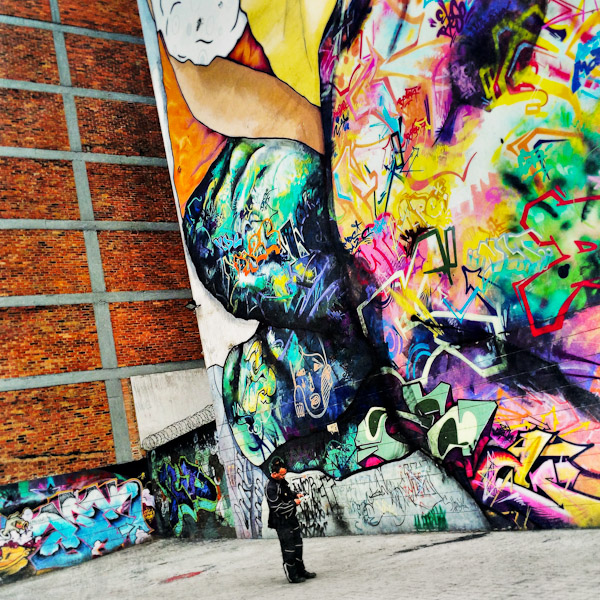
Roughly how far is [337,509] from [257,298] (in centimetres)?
454

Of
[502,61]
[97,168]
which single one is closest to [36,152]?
[97,168]

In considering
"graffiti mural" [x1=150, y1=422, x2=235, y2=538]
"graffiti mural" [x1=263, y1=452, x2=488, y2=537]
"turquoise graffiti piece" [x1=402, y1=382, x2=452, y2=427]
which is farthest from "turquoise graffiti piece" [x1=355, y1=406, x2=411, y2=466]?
"graffiti mural" [x1=150, y1=422, x2=235, y2=538]

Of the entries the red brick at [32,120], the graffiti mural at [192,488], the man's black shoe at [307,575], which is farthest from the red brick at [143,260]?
the man's black shoe at [307,575]

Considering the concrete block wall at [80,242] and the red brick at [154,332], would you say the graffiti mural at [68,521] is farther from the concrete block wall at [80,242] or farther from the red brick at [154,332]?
the red brick at [154,332]

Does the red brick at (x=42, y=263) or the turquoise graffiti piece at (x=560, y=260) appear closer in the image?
the turquoise graffiti piece at (x=560, y=260)

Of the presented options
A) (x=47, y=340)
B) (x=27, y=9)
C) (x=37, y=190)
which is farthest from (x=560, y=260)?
(x=27, y=9)

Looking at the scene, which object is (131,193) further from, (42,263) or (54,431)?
(54,431)

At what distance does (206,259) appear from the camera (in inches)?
650

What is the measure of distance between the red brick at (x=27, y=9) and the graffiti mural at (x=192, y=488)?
41.7 feet

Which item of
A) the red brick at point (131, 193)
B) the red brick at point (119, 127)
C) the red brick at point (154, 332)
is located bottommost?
the red brick at point (154, 332)

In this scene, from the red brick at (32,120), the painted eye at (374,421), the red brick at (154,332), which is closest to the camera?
the painted eye at (374,421)

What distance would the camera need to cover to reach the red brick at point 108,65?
2106 cm

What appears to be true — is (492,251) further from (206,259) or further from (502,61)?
(206,259)

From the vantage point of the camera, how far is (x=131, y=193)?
826 inches
